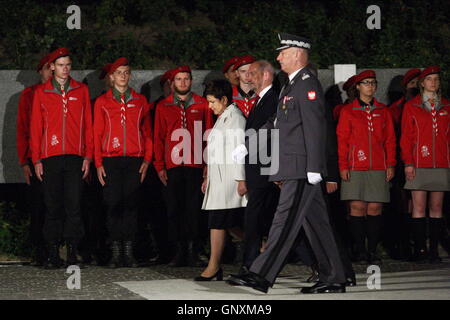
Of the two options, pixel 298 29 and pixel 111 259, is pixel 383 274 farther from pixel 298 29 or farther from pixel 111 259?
pixel 298 29

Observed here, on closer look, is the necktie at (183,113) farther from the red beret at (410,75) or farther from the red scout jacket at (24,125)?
the red beret at (410,75)

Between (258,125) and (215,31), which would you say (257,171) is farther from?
(215,31)

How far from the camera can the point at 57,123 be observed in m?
10.5

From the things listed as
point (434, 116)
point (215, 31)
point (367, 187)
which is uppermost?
point (215, 31)

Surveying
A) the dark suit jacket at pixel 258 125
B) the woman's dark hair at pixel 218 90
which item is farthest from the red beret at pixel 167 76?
the dark suit jacket at pixel 258 125

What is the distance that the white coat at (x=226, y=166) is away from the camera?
932 cm

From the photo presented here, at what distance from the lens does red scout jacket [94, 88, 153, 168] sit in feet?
35.2

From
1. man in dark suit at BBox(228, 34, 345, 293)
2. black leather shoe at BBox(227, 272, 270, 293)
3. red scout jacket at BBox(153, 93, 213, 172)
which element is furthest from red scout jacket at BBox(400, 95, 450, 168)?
black leather shoe at BBox(227, 272, 270, 293)

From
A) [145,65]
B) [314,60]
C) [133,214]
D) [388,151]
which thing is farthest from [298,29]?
[133,214]

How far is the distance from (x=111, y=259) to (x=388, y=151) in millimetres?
3197

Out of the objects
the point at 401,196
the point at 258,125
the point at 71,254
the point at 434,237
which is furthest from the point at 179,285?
the point at 401,196

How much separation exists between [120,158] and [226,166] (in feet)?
5.79

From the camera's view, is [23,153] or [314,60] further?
[314,60]

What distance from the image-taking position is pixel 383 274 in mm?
10086
